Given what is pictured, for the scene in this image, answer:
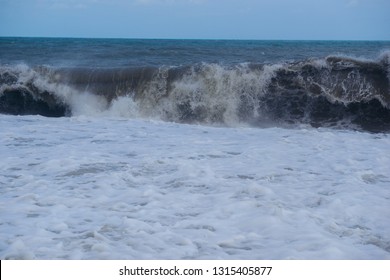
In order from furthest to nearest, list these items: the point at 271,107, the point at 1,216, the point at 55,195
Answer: the point at 271,107, the point at 55,195, the point at 1,216

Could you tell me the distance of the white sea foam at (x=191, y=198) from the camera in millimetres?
3385

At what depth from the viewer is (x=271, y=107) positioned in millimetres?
11273

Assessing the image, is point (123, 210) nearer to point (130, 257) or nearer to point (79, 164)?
point (130, 257)

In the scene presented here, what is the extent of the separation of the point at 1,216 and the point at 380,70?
10.4 m

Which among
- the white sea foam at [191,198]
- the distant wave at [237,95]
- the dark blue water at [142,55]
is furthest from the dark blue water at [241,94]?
the white sea foam at [191,198]

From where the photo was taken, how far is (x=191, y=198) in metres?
4.41

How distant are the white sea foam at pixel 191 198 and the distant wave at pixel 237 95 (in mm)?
3687

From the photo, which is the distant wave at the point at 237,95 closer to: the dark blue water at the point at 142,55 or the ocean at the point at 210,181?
the ocean at the point at 210,181

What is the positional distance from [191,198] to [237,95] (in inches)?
291

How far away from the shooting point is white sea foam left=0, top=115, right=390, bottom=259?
3.38 metres

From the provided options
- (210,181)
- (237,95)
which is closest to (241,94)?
(237,95)

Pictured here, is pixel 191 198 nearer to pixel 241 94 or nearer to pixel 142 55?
pixel 241 94
